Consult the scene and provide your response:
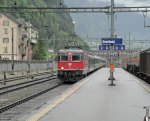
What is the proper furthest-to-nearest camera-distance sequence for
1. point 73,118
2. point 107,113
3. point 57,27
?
point 57,27, point 107,113, point 73,118

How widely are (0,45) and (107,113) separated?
10411cm

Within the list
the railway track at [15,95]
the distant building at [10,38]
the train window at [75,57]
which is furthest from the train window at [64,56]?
the distant building at [10,38]

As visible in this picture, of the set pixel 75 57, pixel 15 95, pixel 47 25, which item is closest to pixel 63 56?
pixel 75 57

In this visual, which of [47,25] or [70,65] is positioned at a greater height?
[47,25]

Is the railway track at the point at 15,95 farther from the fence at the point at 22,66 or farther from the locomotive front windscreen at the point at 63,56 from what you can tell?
the fence at the point at 22,66

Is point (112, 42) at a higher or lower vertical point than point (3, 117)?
higher

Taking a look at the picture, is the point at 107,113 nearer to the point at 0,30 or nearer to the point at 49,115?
the point at 49,115

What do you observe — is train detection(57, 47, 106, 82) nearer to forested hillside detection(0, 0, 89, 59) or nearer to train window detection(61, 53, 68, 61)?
train window detection(61, 53, 68, 61)

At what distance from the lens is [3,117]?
16.2 metres

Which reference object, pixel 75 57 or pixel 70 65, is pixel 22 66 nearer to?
pixel 75 57

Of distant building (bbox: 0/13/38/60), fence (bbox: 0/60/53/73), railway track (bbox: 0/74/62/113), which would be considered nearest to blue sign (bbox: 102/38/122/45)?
railway track (bbox: 0/74/62/113)

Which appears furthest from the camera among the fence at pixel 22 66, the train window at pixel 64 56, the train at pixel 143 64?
the fence at pixel 22 66

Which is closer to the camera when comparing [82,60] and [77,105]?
[77,105]

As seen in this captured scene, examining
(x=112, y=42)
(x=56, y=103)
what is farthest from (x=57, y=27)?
(x=56, y=103)
